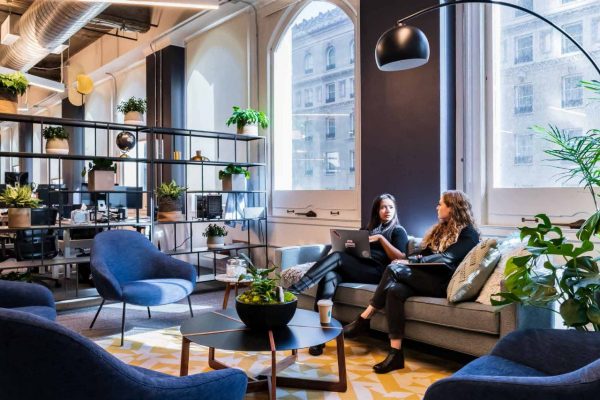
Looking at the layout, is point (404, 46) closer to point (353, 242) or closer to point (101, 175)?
point (353, 242)

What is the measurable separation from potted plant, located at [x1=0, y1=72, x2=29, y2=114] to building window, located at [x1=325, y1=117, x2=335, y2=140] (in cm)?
298

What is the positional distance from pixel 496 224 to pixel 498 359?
208cm

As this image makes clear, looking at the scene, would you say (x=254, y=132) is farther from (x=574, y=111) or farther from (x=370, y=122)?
(x=574, y=111)

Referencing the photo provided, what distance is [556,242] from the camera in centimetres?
234

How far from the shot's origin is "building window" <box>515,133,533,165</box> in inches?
148

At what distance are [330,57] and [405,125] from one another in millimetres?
1551

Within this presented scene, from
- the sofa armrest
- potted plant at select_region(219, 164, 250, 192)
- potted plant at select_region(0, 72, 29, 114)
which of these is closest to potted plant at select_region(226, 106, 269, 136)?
potted plant at select_region(219, 164, 250, 192)

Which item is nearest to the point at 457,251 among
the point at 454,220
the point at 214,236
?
the point at 454,220

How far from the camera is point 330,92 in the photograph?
541 cm

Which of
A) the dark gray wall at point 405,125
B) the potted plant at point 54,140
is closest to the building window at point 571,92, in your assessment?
the dark gray wall at point 405,125

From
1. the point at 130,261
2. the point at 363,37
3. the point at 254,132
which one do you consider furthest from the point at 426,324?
the point at 254,132

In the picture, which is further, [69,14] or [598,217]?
[69,14]

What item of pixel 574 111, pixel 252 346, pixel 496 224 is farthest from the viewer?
pixel 496 224

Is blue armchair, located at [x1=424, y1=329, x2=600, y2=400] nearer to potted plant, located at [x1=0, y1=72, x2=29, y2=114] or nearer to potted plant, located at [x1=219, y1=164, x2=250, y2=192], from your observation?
potted plant, located at [x1=219, y1=164, x2=250, y2=192]
